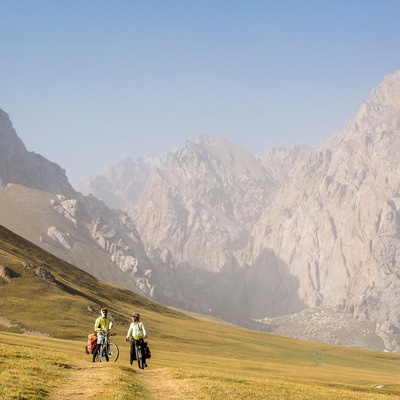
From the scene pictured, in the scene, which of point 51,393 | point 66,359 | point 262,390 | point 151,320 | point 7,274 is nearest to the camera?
point 51,393

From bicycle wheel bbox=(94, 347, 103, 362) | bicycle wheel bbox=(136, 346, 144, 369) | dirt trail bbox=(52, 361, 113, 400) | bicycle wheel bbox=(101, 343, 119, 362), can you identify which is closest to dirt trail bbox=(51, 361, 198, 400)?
dirt trail bbox=(52, 361, 113, 400)

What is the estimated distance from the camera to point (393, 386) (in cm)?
8681

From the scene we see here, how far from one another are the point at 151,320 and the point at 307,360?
53963mm

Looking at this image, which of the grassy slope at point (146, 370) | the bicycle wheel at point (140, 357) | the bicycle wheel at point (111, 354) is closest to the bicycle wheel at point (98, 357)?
the bicycle wheel at point (111, 354)

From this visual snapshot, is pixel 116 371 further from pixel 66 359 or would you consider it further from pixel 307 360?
pixel 307 360

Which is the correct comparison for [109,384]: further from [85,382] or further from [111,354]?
[111,354]

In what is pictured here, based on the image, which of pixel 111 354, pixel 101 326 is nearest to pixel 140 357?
pixel 111 354

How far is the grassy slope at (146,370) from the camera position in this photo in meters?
35.4

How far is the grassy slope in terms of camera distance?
35.4 meters

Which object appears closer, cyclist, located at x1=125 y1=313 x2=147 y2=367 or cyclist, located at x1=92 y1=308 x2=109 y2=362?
cyclist, located at x1=125 y1=313 x2=147 y2=367

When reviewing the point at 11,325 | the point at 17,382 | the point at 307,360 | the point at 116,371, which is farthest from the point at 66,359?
the point at 307,360

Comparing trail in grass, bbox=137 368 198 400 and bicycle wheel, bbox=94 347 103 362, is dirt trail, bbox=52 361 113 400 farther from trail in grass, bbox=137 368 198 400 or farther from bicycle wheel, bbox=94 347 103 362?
trail in grass, bbox=137 368 198 400

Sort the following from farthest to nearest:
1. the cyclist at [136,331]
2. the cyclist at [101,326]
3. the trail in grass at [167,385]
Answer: the cyclist at [101,326] → the cyclist at [136,331] → the trail in grass at [167,385]

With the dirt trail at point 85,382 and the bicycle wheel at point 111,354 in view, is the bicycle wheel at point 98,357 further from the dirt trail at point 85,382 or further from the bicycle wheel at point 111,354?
the dirt trail at point 85,382
